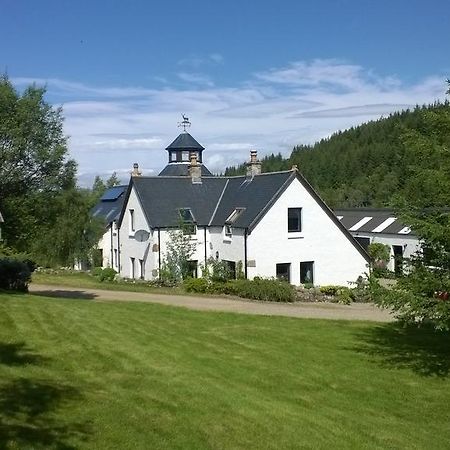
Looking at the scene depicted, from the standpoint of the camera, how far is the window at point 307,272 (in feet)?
116

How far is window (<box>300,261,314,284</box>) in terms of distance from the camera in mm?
35406

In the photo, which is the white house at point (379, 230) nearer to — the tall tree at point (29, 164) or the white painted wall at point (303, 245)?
the white painted wall at point (303, 245)

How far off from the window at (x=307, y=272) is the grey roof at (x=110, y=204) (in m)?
19.2

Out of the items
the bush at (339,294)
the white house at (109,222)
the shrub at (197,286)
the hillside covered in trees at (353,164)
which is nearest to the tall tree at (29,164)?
the shrub at (197,286)

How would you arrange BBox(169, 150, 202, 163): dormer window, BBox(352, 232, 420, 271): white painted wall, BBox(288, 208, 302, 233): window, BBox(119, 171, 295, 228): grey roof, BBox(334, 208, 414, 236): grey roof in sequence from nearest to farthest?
BBox(288, 208, 302, 233): window, BBox(119, 171, 295, 228): grey roof, BBox(352, 232, 420, 271): white painted wall, BBox(334, 208, 414, 236): grey roof, BBox(169, 150, 202, 163): dormer window

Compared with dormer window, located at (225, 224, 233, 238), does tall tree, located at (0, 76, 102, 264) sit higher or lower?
higher

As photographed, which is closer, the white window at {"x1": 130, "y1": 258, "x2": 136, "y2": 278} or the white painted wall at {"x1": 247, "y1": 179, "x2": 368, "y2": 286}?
the white painted wall at {"x1": 247, "y1": 179, "x2": 368, "y2": 286}

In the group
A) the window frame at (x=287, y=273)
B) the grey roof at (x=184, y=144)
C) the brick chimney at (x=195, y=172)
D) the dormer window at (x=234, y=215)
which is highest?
the grey roof at (x=184, y=144)

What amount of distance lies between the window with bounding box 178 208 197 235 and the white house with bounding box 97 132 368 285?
68 mm

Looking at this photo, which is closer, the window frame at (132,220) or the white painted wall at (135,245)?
the white painted wall at (135,245)

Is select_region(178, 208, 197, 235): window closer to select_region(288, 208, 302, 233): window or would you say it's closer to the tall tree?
select_region(288, 208, 302, 233): window

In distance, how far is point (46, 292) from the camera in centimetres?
2866

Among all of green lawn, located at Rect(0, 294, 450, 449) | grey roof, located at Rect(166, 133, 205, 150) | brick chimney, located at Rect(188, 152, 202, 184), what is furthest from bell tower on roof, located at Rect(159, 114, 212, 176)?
green lawn, located at Rect(0, 294, 450, 449)

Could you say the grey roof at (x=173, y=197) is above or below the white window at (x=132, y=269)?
above
